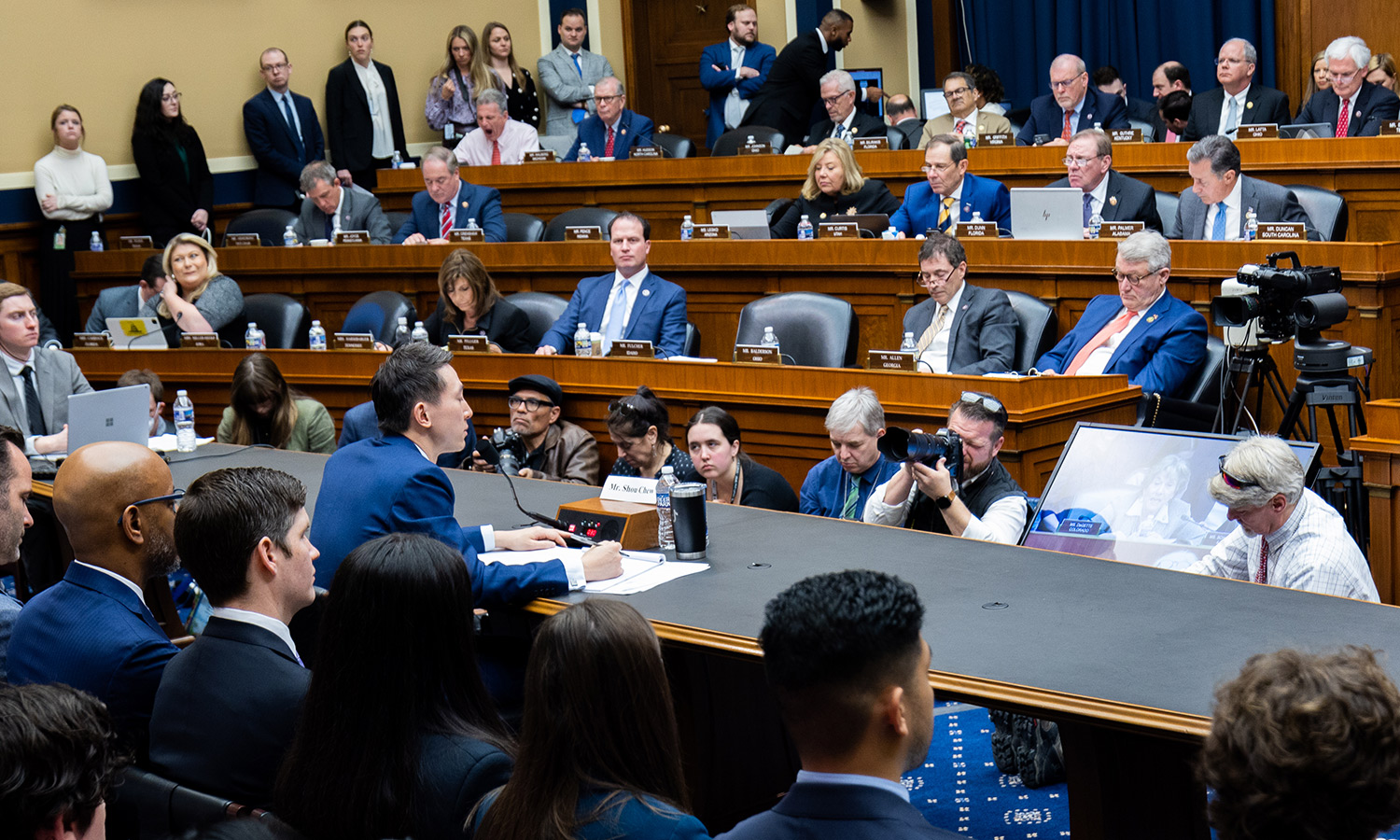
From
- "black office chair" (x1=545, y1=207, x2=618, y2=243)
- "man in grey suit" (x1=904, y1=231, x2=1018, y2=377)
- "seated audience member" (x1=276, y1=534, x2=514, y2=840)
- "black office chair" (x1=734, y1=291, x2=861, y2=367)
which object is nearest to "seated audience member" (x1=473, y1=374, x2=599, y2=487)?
"black office chair" (x1=734, y1=291, x2=861, y2=367)

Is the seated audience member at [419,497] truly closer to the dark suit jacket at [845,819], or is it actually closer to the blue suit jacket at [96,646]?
the blue suit jacket at [96,646]

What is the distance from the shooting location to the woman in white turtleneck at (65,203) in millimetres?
7316

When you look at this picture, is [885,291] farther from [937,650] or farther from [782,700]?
[782,700]

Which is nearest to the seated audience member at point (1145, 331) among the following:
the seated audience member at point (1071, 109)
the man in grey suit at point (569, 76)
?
the seated audience member at point (1071, 109)

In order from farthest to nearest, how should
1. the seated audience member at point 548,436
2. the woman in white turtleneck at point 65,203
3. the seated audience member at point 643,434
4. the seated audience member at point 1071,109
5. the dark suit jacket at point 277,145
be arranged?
the dark suit jacket at point 277,145 < the woman in white turtleneck at point 65,203 < the seated audience member at point 1071,109 < the seated audience member at point 548,436 < the seated audience member at point 643,434

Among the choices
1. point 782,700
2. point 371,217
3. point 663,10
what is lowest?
point 782,700

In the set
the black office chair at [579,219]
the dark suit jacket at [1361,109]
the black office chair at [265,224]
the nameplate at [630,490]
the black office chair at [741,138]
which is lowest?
the nameplate at [630,490]

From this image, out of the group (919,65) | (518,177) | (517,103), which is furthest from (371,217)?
(919,65)

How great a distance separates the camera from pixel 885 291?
5.41 metres

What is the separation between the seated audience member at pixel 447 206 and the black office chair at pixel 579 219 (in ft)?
0.82

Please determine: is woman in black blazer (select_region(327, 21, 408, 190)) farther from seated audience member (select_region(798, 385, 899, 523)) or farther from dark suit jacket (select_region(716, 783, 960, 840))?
dark suit jacket (select_region(716, 783, 960, 840))

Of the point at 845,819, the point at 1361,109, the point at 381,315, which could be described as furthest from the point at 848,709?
the point at 1361,109

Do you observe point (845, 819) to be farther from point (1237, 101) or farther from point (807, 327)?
point (1237, 101)

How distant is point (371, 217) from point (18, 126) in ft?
6.55
